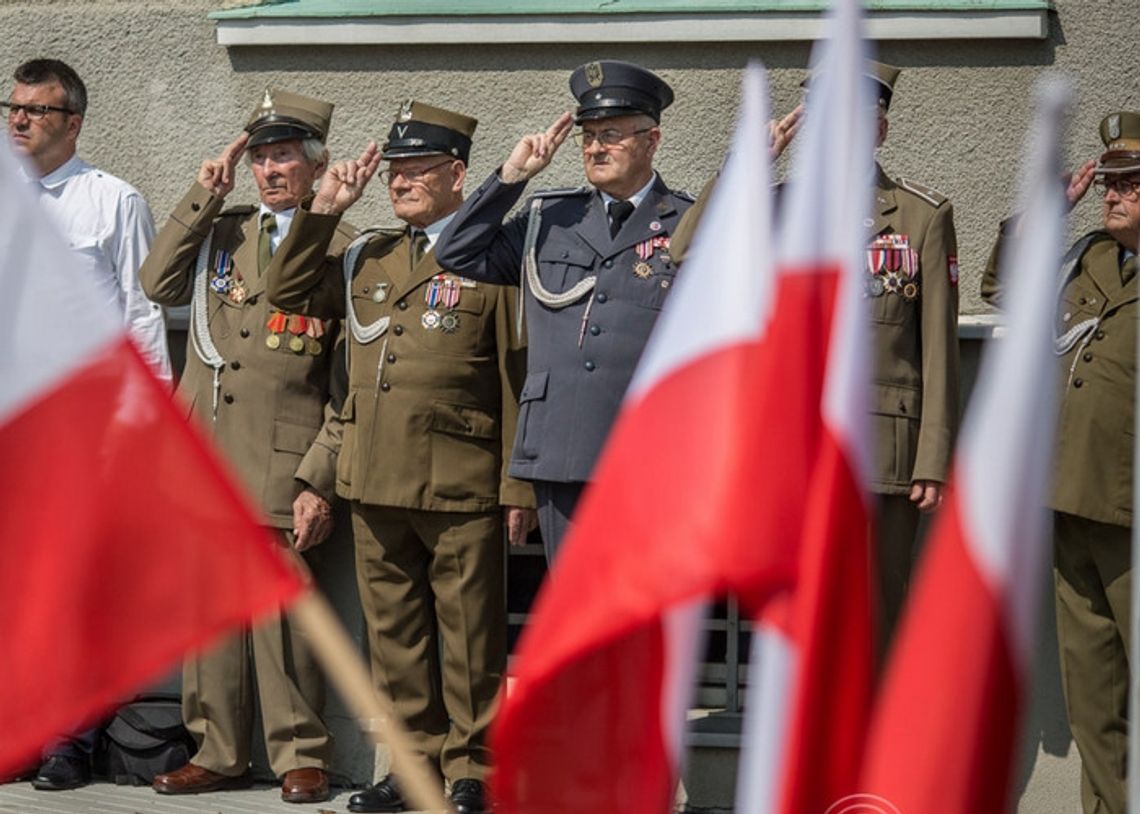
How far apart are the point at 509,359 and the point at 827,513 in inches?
149

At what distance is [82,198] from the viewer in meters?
7.66

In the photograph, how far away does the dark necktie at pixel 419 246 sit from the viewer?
7.12 m

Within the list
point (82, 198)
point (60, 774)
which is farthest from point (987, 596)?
point (82, 198)

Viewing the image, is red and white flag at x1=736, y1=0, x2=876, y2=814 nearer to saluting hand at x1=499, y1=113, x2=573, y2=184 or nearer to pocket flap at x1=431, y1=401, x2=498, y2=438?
saluting hand at x1=499, y1=113, x2=573, y2=184

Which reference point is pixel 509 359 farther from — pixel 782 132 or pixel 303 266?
pixel 782 132

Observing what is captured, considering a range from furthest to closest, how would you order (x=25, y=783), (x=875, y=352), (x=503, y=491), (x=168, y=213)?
(x=168, y=213) < (x=25, y=783) < (x=503, y=491) < (x=875, y=352)

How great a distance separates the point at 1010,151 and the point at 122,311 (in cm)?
284

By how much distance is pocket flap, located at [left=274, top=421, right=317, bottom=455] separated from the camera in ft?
24.0

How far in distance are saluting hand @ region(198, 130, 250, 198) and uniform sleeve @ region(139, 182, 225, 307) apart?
21 millimetres

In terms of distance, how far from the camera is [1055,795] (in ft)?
22.5

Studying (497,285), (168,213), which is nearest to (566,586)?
(497,285)

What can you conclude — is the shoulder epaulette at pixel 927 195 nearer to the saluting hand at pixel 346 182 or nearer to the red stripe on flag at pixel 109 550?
the saluting hand at pixel 346 182

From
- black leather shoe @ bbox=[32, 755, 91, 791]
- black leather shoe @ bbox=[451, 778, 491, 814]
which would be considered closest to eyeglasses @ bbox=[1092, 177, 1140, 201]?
black leather shoe @ bbox=[451, 778, 491, 814]

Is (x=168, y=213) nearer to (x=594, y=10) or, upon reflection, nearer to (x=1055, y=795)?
(x=594, y=10)
